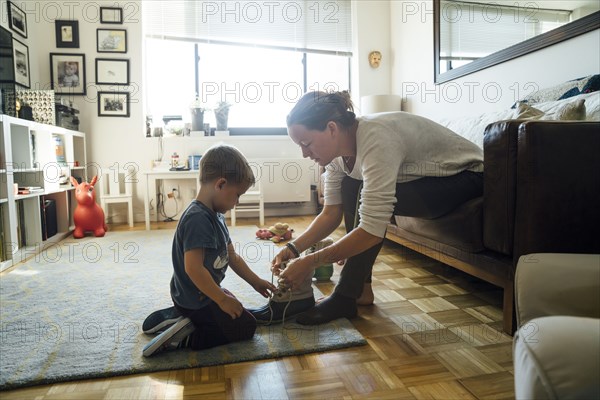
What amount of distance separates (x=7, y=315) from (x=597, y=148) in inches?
79.1

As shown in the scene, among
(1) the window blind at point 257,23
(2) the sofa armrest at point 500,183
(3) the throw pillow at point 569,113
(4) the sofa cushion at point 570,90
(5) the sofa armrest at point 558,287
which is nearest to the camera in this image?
(5) the sofa armrest at point 558,287

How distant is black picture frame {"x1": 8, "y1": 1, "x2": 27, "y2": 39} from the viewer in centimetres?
326

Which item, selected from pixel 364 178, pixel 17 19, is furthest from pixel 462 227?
pixel 17 19

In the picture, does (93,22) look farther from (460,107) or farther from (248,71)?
(460,107)

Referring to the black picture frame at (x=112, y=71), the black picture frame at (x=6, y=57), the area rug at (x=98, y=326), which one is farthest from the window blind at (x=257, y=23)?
the area rug at (x=98, y=326)

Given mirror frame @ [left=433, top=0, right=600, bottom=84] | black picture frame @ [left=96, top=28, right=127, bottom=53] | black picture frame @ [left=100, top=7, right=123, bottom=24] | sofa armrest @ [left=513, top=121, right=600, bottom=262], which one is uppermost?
black picture frame @ [left=100, top=7, right=123, bottom=24]

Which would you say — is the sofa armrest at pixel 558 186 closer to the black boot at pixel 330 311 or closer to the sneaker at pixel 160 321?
the black boot at pixel 330 311

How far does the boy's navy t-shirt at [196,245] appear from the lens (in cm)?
117

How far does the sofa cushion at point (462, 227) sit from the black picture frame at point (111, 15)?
370cm

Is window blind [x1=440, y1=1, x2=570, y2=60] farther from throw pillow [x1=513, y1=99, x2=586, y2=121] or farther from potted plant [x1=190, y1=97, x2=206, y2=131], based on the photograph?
potted plant [x1=190, y1=97, x2=206, y2=131]

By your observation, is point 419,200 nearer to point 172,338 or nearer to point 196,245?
point 196,245

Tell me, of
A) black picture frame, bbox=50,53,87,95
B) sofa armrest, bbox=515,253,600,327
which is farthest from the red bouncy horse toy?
sofa armrest, bbox=515,253,600,327

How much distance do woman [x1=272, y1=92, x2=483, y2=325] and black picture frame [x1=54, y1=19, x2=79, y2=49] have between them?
349 centimetres

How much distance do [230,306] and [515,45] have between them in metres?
2.41
